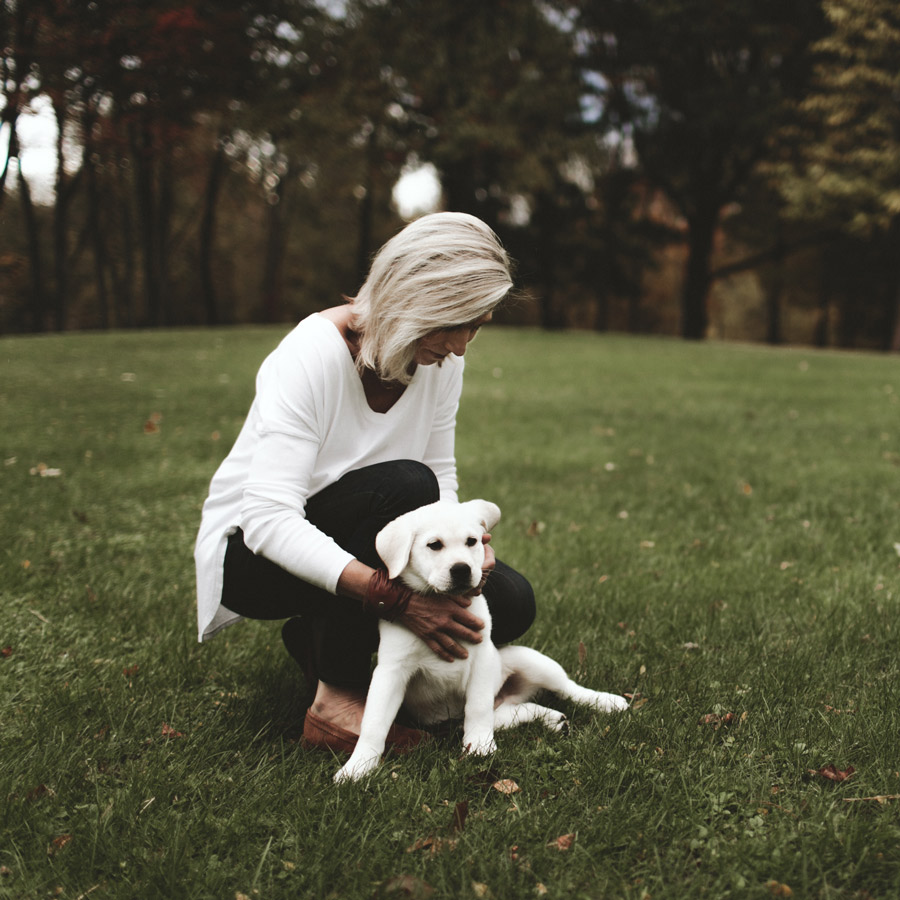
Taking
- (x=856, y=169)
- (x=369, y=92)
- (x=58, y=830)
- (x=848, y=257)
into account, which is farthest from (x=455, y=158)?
(x=58, y=830)

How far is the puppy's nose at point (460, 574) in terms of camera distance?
95.0 inches

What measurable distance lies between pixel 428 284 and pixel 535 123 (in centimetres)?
2012

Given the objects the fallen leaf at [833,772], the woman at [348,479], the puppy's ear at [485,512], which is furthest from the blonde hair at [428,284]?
the fallen leaf at [833,772]

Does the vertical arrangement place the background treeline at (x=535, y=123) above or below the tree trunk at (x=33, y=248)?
above

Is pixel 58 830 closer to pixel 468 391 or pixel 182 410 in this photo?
pixel 182 410

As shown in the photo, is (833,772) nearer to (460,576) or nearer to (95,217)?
(460,576)

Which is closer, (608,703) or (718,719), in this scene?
(718,719)

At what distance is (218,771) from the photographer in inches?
99.6

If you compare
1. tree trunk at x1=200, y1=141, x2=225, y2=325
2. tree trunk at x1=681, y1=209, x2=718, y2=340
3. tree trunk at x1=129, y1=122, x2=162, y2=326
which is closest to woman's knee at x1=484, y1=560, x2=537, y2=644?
tree trunk at x1=129, y1=122, x2=162, y2=326

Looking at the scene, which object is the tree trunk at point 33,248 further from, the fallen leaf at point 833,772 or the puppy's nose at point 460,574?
the fallen leaf at point 833,772

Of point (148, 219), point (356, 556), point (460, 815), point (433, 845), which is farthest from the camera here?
point (148, 219)

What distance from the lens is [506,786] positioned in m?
2.42

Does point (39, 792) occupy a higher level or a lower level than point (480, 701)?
lower

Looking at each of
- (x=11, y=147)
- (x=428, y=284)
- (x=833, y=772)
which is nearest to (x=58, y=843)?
(x=428, y=284)
